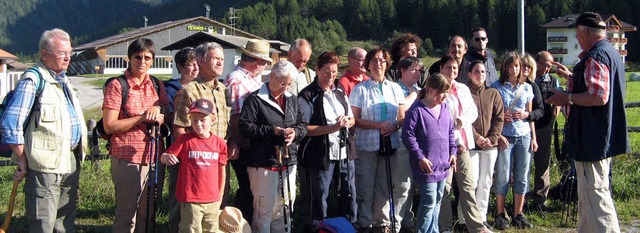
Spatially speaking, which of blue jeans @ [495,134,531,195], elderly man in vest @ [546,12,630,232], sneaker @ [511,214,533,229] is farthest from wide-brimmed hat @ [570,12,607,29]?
sneaker @ [511,214,533,229]

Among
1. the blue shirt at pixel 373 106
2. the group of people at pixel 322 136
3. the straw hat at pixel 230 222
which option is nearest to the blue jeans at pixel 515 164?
the group of people at pixel 322 136

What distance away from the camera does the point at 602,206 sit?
18.2ft

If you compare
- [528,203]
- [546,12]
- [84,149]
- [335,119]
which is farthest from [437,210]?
[546,12]

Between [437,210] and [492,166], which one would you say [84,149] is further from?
[492,166]

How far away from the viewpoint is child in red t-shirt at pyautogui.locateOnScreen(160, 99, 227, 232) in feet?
Answer: 17.5

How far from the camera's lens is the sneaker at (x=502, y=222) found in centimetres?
681

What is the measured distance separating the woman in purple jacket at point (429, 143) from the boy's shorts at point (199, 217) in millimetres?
1818

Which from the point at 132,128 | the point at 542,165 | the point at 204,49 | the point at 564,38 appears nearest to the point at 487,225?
the point at 542,165

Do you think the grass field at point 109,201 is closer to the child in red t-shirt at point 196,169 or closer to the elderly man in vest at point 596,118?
the elderly man in vest at point 596,118

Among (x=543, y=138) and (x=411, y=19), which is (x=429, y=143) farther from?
(x=411, y=19)

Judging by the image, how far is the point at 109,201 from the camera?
7.67 meters

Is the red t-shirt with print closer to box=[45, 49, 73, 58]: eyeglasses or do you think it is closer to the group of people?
the group of people

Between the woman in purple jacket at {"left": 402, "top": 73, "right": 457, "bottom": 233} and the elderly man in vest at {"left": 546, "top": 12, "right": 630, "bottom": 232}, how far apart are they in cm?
100

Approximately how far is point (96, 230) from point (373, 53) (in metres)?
3.38
